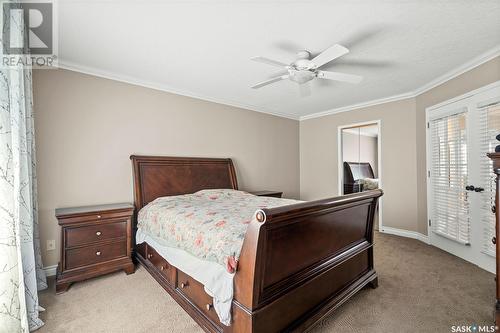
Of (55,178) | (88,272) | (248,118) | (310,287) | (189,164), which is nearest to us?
(310,287)

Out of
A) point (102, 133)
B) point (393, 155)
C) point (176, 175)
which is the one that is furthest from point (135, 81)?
point (393, 155)

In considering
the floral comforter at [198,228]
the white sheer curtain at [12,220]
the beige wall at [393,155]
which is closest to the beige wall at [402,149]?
the beige wall at [393,155]

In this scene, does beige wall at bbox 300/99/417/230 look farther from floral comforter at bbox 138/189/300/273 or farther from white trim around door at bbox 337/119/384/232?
floral comforter at bbox 138/189/300/273

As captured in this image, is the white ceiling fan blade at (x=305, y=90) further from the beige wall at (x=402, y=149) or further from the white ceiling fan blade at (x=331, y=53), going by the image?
the beige wall at (x=402, y=149)

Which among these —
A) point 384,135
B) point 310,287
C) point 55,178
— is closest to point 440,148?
point 384,135

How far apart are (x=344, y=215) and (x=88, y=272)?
2718 mm

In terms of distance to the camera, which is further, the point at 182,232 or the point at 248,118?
the point at 248,118

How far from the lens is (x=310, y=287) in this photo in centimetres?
171

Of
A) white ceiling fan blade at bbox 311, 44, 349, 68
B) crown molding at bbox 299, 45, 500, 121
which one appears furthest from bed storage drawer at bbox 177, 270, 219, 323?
crown molding at bbox 299, 45, 500, 121

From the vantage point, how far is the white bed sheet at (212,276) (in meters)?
1.45

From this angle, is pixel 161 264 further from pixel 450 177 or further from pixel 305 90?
pixel 450 177

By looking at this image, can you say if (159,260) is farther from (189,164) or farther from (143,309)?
(189,164)

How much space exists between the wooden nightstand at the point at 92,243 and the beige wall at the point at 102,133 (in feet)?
1.28

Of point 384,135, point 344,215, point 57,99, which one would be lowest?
point 344,215
